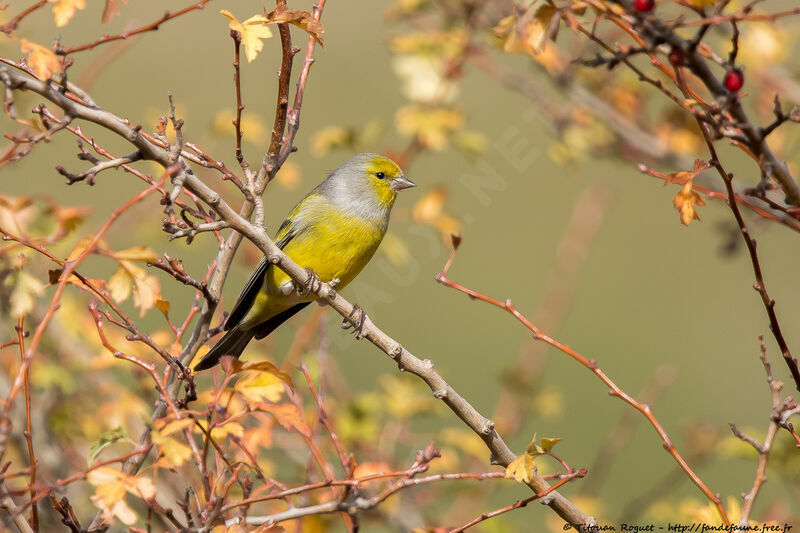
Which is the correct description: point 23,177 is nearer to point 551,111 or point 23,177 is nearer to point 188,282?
point 551,111

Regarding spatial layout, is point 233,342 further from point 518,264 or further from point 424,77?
point 518,264

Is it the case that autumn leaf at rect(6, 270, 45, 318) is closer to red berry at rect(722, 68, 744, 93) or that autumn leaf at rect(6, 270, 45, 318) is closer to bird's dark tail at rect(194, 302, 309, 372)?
red berry at rect(722, 68, 744, 93)

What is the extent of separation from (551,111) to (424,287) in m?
8.03

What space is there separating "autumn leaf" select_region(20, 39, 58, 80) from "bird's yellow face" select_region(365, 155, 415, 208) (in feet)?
9.87

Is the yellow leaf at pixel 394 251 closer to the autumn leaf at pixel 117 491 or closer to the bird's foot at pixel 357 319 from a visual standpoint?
the bird's foot at pixel 357 319

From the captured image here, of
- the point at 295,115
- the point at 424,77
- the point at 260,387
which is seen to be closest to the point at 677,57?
the point at 295,115

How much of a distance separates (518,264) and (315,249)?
909cm

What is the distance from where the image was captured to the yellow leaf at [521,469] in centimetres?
230

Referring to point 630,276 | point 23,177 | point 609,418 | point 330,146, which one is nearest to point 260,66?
point 23,177

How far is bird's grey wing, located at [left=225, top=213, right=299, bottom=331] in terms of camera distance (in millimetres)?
4168

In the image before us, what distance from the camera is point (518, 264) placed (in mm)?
13328

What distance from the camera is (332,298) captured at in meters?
3.29

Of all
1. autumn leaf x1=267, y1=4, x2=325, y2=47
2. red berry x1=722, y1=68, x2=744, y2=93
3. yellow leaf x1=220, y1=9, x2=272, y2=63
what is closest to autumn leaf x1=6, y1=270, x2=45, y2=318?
yellow leaf x1=220, y1=9, x2=272, y2=63

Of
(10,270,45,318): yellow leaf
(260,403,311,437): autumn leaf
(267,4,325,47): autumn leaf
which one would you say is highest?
(267,4,325,47): autumn leaf
